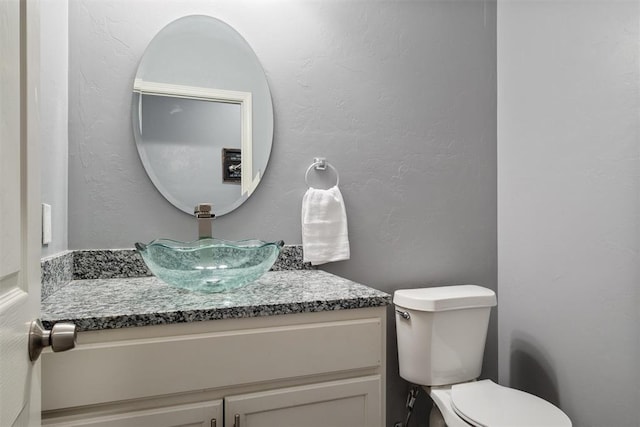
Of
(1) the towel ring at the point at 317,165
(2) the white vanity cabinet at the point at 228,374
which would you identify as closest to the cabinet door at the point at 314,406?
(2) the white vanity cabinet at the point at 228,374

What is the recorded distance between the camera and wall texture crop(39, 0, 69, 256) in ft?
3.52

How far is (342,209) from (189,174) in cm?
59

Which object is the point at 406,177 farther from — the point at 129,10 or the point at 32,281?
the point at 32,281

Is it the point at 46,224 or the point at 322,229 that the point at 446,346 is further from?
the point at 46,224

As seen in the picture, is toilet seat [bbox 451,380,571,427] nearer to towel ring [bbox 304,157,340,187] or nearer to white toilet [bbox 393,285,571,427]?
white toilet [bbox 393,285,571,427]

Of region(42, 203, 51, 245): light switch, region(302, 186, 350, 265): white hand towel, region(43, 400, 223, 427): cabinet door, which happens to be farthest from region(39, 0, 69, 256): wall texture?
region(302, 186, 350, 265): white hand towel

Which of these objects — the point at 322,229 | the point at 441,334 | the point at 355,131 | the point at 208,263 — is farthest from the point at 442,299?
the point at 208,263

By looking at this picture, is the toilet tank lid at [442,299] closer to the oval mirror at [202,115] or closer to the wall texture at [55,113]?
the oval mirror at [202,115]

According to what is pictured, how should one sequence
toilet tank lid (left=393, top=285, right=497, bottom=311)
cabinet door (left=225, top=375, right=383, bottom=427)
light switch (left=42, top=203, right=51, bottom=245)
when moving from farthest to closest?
toilet tank lid (left=393, top=285, right=497, bottom=311) → light switch (left=42, top=203, right=51, bottom=245) → cabinet door (left=225, top=375, right=383, bottom=427)

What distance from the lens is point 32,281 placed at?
599 mm

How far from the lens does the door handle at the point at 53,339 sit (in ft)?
1.87

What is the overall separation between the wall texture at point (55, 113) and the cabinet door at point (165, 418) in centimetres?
48

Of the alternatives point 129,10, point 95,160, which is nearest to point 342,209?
point 95,160

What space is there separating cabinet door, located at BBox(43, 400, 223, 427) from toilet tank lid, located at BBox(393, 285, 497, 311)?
0.84 metres
